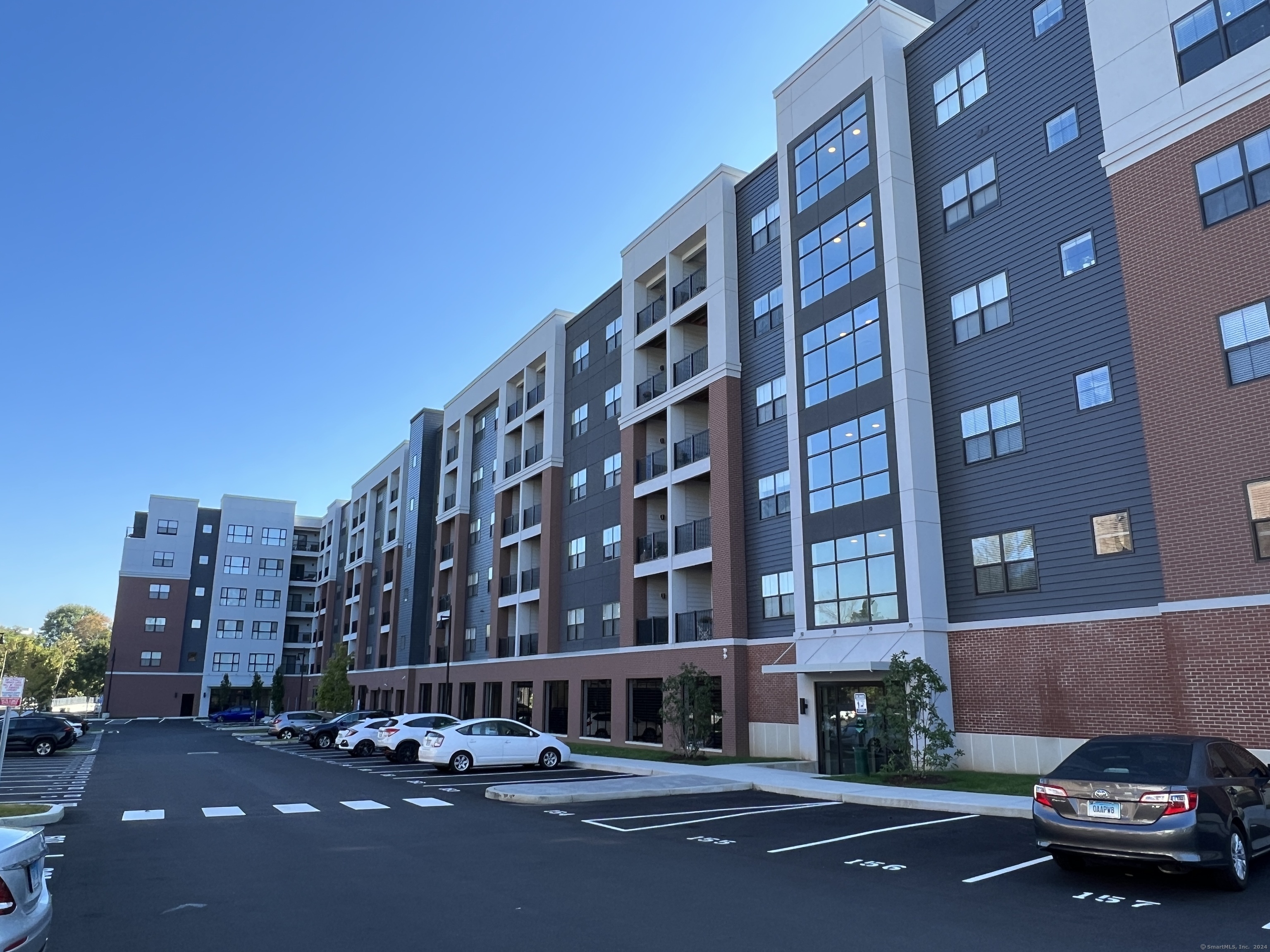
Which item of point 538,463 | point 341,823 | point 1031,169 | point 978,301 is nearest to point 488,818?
point 341,823

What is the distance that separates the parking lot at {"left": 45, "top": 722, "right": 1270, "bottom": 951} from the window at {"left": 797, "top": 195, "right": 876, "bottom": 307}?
15232 mm

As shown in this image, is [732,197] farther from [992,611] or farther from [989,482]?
[992,611]

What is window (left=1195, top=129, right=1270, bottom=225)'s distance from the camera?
1617cm

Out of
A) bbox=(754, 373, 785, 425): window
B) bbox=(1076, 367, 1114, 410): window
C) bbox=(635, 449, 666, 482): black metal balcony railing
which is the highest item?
bbox=(754, 373, 785, 425): window

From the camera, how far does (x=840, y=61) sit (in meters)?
26.9

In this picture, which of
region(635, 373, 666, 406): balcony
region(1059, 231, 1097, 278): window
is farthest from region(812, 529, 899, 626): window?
region(635, 373, 666, 406): balcony

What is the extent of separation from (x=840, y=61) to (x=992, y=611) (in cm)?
1717

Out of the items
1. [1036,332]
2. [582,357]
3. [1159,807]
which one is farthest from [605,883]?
[582,357]

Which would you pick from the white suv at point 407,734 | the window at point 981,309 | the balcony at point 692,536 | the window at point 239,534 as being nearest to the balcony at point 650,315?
the balcony at point 692,536

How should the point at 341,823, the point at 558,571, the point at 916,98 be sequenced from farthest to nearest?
the point at 558,571, the point at 916,98, the point at 341,823

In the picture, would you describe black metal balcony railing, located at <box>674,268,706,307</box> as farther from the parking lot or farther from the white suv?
the parking lot

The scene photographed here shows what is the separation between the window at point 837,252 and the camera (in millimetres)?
25094

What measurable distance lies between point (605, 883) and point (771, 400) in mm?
20949

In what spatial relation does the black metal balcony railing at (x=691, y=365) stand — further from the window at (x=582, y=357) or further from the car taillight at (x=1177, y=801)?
the car taillight at (x=1177, y=801)
